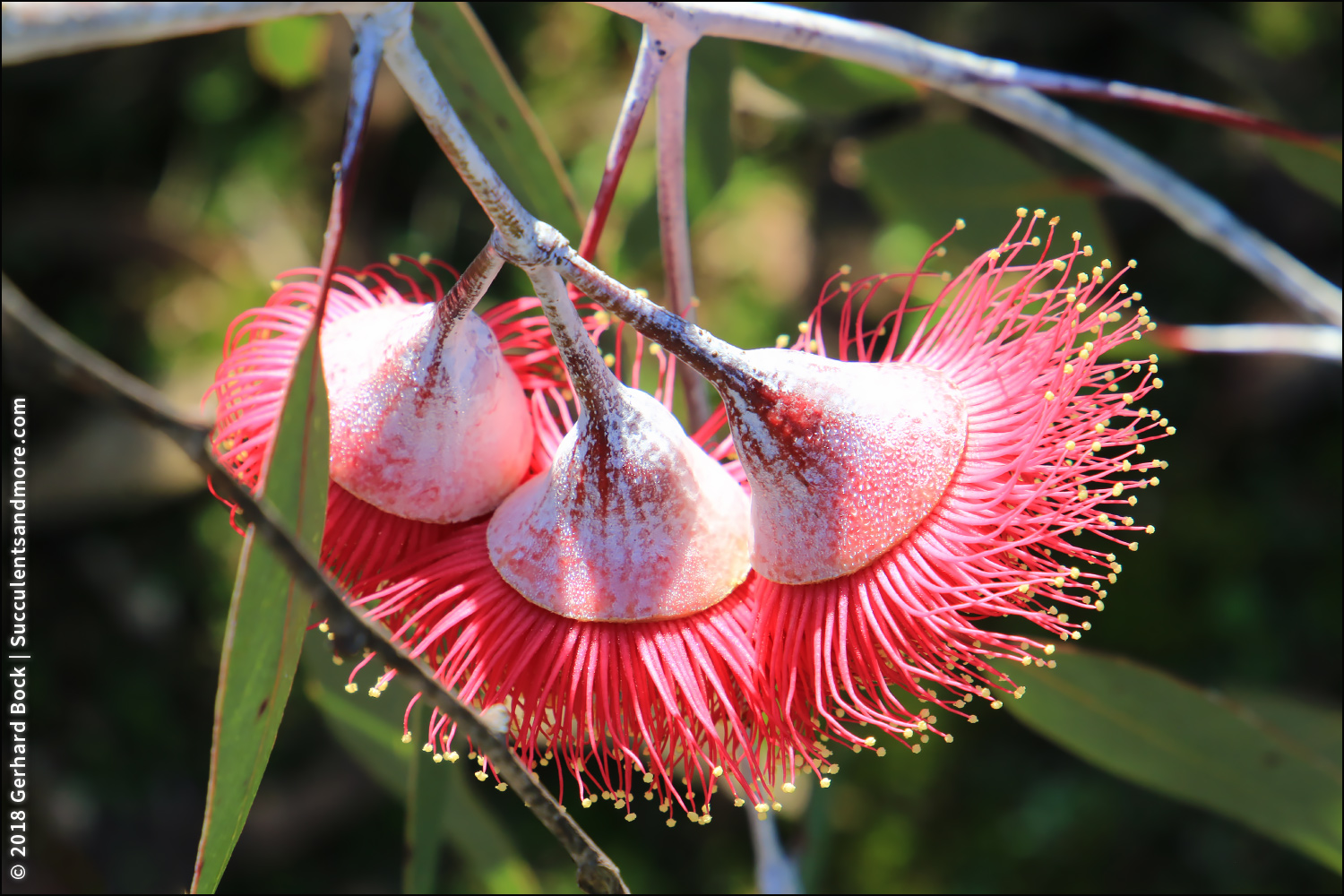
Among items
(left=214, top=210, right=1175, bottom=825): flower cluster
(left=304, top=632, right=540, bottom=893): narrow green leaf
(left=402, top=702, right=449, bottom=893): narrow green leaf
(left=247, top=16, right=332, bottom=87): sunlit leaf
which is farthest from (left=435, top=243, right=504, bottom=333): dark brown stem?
(left=247, top=16, right=332, bottom=87): sunlit leaf

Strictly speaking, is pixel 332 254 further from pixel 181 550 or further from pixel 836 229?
pixel 181 550

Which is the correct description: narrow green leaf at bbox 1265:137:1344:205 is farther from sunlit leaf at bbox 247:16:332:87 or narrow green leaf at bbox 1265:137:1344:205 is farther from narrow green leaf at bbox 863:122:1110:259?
sunlit leaf at bbox 247:16:332:87

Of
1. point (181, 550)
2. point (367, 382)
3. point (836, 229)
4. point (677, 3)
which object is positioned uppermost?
point (836, 229)

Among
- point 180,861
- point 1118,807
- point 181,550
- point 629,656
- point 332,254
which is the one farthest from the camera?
point 181,550

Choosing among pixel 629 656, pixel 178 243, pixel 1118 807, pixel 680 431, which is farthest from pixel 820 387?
pixel 178 243

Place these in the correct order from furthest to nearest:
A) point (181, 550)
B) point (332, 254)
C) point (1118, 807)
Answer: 1. point (181, 550)
2. point (1118, 807)
3. point (332, 254)
